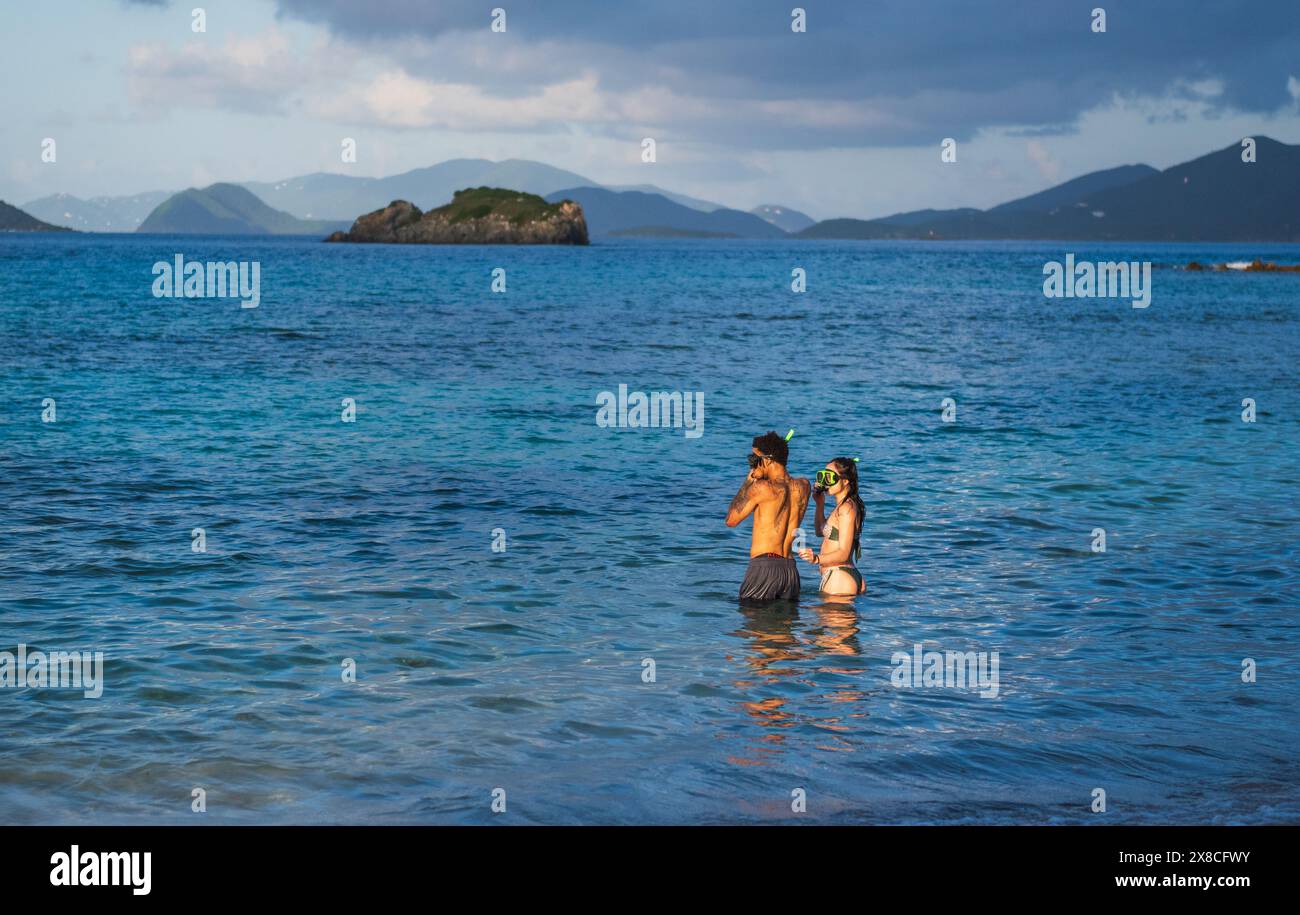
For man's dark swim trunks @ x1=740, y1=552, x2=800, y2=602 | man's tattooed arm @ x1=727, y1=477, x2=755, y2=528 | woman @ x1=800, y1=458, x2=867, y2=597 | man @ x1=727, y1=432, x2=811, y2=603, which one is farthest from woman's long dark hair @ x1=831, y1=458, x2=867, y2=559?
man's tattooed arm @ x1=727, y1=477, x2=755, y2=528

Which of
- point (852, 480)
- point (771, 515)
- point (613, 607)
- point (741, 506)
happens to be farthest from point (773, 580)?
point (613, 607)

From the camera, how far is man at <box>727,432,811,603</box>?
13.9 metres

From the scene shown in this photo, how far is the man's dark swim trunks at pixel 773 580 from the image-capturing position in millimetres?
14242

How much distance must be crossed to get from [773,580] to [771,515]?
840mm

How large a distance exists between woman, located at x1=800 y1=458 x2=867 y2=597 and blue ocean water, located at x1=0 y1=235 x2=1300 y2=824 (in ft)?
1.19

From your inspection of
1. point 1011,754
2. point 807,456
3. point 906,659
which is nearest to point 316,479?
point 807,456

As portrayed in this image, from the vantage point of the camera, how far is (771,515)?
45.8 ft

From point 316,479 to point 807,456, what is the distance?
10509 millimetres

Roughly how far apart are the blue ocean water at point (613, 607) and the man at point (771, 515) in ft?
1.54

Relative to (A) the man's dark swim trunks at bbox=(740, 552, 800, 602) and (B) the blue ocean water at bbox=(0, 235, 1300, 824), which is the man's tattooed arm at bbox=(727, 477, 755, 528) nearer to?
(A) the man's dark swim trunks at bbox=(740, 552, 800, 602)

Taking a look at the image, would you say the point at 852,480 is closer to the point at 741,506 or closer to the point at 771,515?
the point at 771,515

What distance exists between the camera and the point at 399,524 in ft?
61.8

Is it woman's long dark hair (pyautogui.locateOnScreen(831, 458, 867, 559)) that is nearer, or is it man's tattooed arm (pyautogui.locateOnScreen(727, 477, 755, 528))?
man's tattooed arm (pyautogui.locateOnScreen(727, 477, 755, 528))
